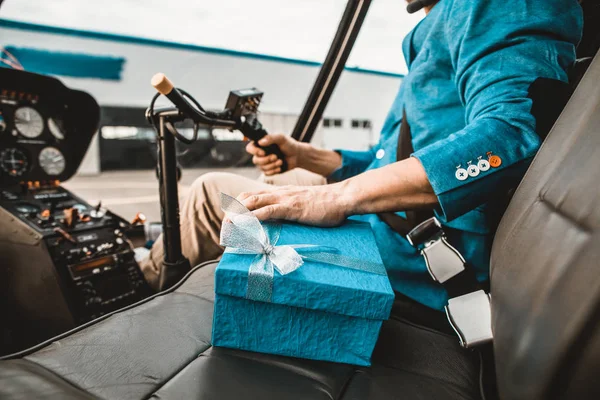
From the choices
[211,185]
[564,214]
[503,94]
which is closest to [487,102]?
[503,94]

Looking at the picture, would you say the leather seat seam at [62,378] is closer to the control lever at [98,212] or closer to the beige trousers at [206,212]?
the beige trousers at [206,212]

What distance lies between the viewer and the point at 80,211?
134 cm

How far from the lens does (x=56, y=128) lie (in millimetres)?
1500

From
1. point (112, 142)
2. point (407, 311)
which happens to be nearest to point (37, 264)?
point (407, 311)

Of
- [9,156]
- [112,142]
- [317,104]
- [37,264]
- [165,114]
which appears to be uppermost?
[317,104]

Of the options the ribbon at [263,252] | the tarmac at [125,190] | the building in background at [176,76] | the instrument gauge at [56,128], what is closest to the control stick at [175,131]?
the ribbon at [263,252]

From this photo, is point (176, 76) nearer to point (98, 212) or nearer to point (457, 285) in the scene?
point (98, 212)

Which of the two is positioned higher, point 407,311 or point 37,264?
point 407,311

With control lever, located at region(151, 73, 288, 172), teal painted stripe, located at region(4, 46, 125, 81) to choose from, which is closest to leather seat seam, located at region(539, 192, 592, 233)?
control lever, located at region(151, 73, 288, 172)

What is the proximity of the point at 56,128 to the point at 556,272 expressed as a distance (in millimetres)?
1783

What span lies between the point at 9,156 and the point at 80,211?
0.32 metres

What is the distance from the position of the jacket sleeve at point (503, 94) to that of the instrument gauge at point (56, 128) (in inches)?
61.2

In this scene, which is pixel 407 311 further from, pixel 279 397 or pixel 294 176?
pixel 294 176

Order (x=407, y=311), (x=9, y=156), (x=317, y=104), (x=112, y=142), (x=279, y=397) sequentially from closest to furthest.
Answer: (x=279, y=397)
(x=407, y=311)
(x=9, y=156)
(x=317, y=104)
(x=112, y=142)
